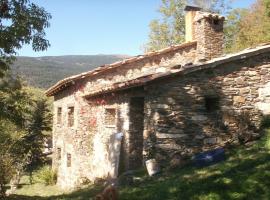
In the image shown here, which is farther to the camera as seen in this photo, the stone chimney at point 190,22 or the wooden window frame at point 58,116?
the wooden window frame at point 58,116

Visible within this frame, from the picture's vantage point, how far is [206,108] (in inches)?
453

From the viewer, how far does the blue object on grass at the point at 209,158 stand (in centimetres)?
1008

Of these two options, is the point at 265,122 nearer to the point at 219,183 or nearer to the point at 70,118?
the point at 219,183

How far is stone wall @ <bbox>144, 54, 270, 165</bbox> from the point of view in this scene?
1093cm

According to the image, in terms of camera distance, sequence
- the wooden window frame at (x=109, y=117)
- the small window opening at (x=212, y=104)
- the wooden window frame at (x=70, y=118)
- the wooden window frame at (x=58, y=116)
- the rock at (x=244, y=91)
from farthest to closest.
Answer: the wooden window frame at (x=58, y=116), the wooden window frame at (x=70, y=118), the wooden window frame at (x=109, y=117), the rock at (x=244, y=91), the small window opening at (x=212, y=104)

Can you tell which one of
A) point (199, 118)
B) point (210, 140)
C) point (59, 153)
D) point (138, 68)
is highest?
point (138, 68)

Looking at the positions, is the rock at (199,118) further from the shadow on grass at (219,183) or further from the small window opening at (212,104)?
the shadow on grass at (219,183)

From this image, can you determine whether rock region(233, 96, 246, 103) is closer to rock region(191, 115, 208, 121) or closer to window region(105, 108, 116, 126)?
rock region(191, 115, 208, 121)

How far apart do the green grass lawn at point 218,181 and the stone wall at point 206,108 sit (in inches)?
38.8

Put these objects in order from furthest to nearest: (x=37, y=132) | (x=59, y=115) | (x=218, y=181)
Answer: (x=37, y=132)
(x=59, y=115)
(x=218, y=181)

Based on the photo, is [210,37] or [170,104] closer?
[170,104]

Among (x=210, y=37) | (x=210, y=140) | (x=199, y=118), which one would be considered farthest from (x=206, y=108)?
(x=210, y=37)

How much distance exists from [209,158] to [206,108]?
1927 mm

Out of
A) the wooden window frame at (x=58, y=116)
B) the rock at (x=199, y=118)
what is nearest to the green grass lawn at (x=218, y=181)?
the rock at (x=199, y=118)
